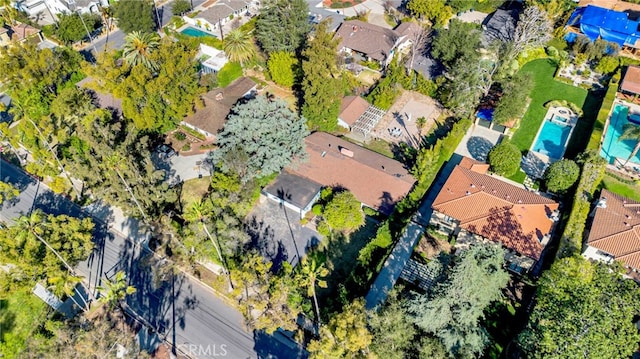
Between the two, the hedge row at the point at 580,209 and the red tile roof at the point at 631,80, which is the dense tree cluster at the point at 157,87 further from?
the red tile roof at the point at 631,80

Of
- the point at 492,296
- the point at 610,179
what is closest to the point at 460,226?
the point at 492,296

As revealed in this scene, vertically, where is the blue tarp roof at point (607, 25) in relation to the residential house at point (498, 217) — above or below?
above

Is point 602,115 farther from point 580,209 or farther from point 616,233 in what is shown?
point 616,233

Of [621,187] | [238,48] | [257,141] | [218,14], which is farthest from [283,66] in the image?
[621,187]

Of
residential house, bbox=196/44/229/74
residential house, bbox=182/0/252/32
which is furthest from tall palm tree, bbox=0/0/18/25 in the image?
residential house, bbox=196/44/229/74

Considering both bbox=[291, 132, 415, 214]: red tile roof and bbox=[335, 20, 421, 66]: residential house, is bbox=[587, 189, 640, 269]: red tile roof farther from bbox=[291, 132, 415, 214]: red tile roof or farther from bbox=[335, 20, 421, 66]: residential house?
bbox=[335, 20, 421, 66]: residential house

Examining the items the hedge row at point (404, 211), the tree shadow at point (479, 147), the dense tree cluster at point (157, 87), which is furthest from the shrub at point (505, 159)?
the dense tree cluster at point (157, 87)
